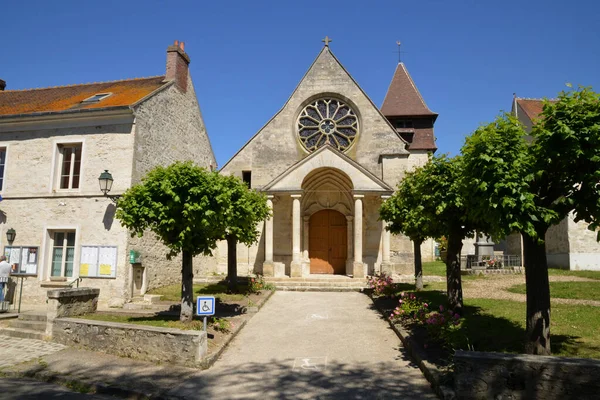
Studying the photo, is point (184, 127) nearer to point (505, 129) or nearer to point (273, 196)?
point (273, 196)

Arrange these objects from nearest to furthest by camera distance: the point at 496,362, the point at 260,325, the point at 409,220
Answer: the point at 496,362 → the point at 260,325 → the point at 409,220

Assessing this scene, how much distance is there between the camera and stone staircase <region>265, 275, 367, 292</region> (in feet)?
50.1

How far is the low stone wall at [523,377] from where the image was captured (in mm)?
4816

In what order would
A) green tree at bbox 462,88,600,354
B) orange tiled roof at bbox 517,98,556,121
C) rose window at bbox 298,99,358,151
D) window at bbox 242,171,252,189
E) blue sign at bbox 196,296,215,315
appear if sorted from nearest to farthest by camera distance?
green tree at bbox 462,88,600,354
blue sign at bbox 196,296,215,315
window at bbox 242,171,252,189
rose window at bbox 298,99,358,151
orange tiled roof at bbox 517,98,556,121

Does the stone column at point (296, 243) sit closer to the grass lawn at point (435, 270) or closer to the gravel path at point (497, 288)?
the grass lawn at point (435, 270)

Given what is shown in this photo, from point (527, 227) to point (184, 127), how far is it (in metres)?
14.8

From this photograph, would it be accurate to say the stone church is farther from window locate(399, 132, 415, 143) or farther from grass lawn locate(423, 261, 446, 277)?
window locate(399, 132, 415, 143)

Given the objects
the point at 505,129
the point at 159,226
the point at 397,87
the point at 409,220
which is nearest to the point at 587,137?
the point at 505,129

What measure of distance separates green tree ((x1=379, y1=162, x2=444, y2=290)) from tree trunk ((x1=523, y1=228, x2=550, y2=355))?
9.27 feet

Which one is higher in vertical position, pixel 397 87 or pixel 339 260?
pixel 397 87

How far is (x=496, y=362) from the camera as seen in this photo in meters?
5.22

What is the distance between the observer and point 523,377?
507 centimetres

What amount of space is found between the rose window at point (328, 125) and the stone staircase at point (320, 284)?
23.2ft

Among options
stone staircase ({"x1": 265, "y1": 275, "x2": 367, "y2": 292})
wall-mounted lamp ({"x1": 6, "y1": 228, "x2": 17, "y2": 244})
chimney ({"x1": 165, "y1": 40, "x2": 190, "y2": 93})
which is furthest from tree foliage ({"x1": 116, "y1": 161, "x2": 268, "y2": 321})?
chimney ({"x1": 165, "y1": 40, "x2": 190, "y2": 93})
